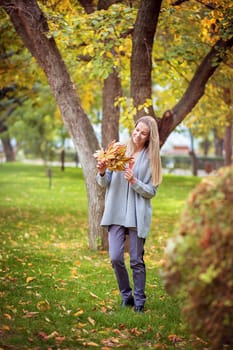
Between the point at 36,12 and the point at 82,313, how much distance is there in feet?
16.2

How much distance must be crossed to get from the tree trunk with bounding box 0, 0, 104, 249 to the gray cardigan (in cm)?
344

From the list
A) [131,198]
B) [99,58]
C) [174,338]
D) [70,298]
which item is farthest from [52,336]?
[99,58]

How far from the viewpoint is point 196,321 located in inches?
166

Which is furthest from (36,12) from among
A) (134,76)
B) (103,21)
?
(134,76)

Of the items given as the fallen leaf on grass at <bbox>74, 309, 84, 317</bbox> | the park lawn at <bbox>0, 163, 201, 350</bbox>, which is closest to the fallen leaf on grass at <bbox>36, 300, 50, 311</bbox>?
the park lawn at <bbox>0, 163, 201, 350</bbox>

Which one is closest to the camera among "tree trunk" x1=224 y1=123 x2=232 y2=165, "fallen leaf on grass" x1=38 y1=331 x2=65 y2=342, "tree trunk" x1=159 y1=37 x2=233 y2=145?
"fallen leaf on grass" x1=38 y1=331 x2=65 y2=342

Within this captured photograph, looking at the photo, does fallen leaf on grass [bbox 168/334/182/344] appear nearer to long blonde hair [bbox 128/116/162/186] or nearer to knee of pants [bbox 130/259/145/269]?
knee of pants [bbox 130/259/145/269]

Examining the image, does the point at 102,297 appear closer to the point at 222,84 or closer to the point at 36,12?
the point at 36,12

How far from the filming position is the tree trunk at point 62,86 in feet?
30.3

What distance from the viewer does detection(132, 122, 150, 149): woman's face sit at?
629cm

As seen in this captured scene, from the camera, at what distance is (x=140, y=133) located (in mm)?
6289

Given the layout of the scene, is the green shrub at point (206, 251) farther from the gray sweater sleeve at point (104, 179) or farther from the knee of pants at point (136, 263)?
the gray sweater sleeve at point (104, 179)

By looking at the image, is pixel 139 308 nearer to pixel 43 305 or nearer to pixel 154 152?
pixel 43 305

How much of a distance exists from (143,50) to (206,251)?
578 centimetres
